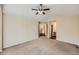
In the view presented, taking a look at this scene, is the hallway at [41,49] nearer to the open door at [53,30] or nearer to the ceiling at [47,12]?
the open door at [53,30]

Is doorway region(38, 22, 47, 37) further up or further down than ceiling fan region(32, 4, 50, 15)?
further down

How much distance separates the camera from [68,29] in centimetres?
206

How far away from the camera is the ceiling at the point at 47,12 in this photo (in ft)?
6.54

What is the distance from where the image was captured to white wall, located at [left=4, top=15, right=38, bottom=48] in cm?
202

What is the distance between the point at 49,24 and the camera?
2.10 meters

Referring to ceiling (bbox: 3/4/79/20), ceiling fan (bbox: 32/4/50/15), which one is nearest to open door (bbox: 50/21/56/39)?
ceiling (bbox: 3/4/79/20)

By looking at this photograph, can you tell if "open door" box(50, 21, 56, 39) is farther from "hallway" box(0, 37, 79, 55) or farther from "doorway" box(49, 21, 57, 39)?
"hallway" box(0, 37, 79, 55)

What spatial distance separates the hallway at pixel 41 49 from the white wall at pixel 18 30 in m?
0.08

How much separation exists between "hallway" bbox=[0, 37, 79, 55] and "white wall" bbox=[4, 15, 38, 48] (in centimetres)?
8

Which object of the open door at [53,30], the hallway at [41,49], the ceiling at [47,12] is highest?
the ceiling at [47,12]

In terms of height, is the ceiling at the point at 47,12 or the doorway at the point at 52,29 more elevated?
the ceiling at the point at 47,12

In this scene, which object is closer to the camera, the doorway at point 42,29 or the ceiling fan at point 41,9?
the ceiling fan at point 41,9

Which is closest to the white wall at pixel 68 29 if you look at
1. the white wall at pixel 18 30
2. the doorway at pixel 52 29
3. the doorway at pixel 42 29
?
the doorway at pixel 52 29
